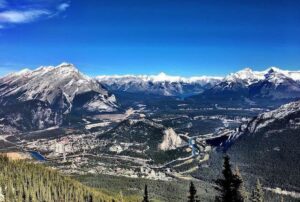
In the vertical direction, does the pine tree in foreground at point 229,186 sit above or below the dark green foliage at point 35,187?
above

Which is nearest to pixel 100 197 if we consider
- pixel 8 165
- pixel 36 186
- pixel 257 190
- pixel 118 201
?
pixel 118 201

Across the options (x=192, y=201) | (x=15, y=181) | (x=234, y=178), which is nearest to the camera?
(x=234, y=178)

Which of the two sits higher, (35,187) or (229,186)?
(229,186)

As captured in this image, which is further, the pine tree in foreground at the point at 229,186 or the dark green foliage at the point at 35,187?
the dark green foliage at the point at 35,187

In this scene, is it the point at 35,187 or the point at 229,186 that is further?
the point at 35,187

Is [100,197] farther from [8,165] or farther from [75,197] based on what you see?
[8,165]

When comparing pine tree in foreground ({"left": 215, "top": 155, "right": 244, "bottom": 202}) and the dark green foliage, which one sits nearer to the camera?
pine tree in foreground ({"left": 215, "top": 155, "right": 244, "bottom": 202})

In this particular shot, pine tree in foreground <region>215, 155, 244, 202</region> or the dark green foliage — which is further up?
pine tree in foreground <region>215, 155, 244, 202</region>

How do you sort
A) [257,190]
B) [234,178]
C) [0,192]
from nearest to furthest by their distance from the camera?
1. [234,178]
2. [257,190]
3. [0,192]
